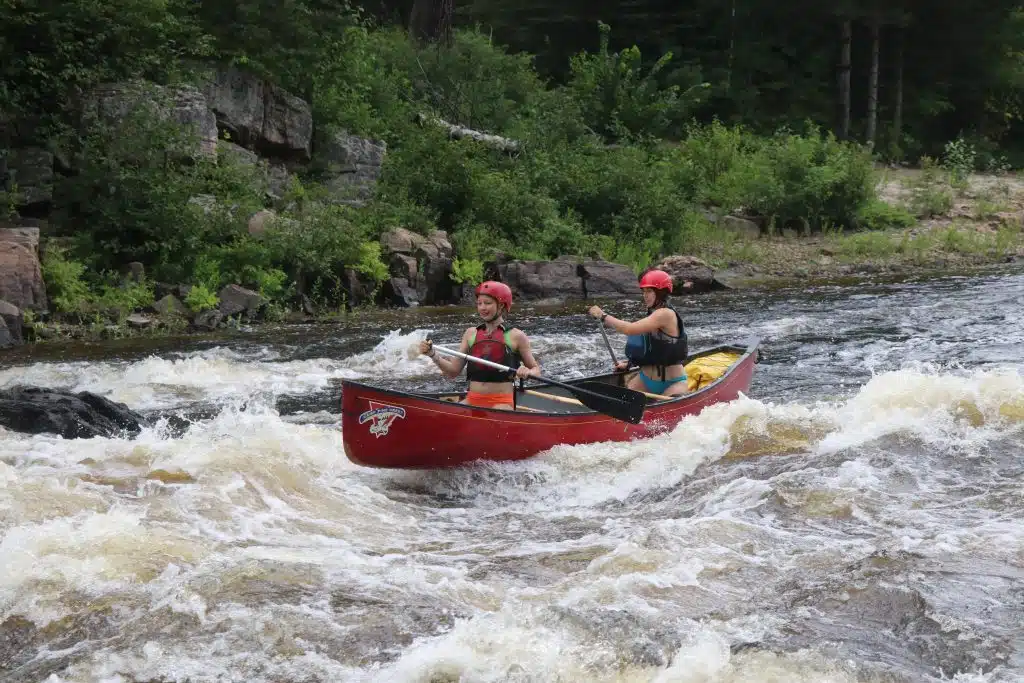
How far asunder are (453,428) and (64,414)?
3.44 m

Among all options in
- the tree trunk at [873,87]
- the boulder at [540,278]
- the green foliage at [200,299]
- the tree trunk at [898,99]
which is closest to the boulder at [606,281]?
the boulder at [540,278]

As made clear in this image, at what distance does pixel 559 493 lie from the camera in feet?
24.8

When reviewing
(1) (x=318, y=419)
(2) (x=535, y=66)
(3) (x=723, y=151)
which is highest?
(2) (x=535, y=66)

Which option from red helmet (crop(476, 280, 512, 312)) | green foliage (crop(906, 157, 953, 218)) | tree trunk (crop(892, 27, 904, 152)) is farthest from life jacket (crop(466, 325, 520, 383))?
tree trunk (crop(892, 27, 904, 152))

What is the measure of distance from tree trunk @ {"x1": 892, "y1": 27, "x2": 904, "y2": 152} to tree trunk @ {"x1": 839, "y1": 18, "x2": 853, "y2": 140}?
4.39 ft

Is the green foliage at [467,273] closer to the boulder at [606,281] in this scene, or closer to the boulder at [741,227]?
the boulder at [606,281]

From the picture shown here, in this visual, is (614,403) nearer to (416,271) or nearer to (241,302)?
(241,302)

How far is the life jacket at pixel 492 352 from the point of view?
8117mm

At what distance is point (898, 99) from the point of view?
31.3 metres

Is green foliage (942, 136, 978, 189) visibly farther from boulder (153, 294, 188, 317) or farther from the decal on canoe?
the decal on canoe

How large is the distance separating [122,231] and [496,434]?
10187mm

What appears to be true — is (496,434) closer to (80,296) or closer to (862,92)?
(80,296)

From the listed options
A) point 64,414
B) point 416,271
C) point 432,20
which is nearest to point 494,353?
point 64,414

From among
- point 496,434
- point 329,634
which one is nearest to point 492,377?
point 496,434
